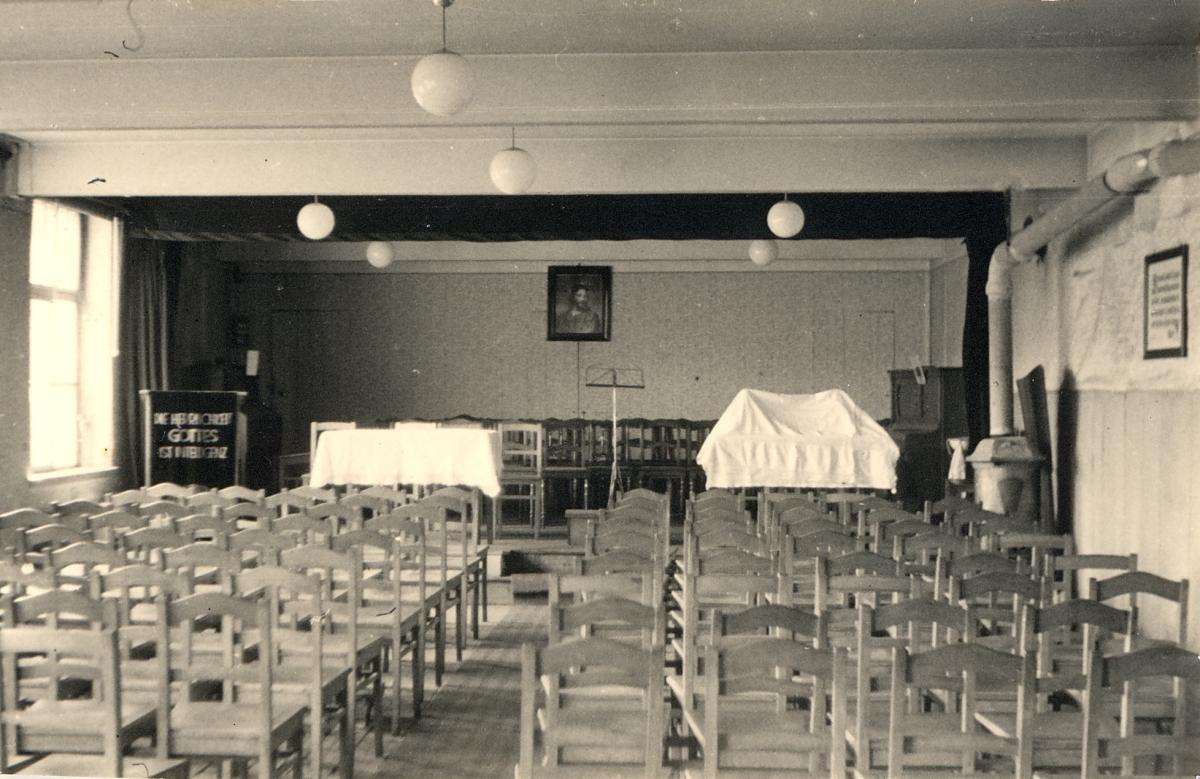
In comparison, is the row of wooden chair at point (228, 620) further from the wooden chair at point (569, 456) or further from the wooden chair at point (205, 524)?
the wooden chair at point (569, 456)

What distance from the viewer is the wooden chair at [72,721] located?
3199 mm

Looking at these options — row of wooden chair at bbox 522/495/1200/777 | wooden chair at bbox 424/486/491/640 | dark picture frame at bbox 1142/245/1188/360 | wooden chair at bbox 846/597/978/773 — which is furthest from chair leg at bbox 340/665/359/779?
dark picture frame at bbox 1142/245/1188/360

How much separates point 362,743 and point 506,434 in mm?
8503

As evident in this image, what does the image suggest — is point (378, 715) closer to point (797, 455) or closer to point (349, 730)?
point (349, 730)

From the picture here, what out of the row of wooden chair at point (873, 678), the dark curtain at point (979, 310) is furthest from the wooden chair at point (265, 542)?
the dark curtain at point (979, 310)

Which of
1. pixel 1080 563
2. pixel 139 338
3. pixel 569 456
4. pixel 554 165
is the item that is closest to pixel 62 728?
Result: pixel 1080 563

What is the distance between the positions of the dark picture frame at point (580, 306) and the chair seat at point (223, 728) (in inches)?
448

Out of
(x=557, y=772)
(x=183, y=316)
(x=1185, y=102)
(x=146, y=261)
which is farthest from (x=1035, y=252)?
(x=183, y=316)

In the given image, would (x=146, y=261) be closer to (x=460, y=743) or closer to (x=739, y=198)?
(x=739, y=198)

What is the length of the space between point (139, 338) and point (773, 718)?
9.55 meters

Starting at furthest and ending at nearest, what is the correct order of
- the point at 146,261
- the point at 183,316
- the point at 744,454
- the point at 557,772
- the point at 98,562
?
1. the point at 183,316
2. the point at 146,261
3. the point at 744,454
4. the point at 98,562
5. the point at 557,772

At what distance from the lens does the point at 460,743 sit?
507cm

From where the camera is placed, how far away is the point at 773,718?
11.0 ft

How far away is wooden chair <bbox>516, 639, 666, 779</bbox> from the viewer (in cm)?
288
